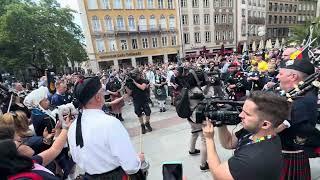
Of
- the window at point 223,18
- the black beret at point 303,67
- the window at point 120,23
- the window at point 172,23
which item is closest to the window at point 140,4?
the window at point 120,23

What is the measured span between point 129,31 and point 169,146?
25.2 metres

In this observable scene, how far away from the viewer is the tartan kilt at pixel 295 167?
220cm

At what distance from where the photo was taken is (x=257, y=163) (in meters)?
1.40

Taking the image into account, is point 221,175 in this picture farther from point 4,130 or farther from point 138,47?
point 138,47

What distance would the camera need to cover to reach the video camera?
1.79 meters

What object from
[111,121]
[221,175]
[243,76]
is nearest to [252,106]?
[221,175]

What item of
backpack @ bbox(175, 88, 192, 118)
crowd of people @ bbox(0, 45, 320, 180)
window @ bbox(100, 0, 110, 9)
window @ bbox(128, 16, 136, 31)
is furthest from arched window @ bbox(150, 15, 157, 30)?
backpack @ bbox(175, 88, 192, 118)

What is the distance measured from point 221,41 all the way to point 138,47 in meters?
14.2

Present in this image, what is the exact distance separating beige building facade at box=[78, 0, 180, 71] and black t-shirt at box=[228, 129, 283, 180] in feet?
89.5

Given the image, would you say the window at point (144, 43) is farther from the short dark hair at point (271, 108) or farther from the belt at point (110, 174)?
the short dark hair at point (271, 108)

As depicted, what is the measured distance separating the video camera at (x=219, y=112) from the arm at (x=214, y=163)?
78 mm

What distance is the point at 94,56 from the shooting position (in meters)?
26.9

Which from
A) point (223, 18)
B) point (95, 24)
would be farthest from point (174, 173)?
point (223, 18)

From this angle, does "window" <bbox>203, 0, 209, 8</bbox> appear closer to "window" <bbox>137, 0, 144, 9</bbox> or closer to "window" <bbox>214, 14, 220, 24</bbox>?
"window" <bbox>214, 14, 220, 24</bbox>
